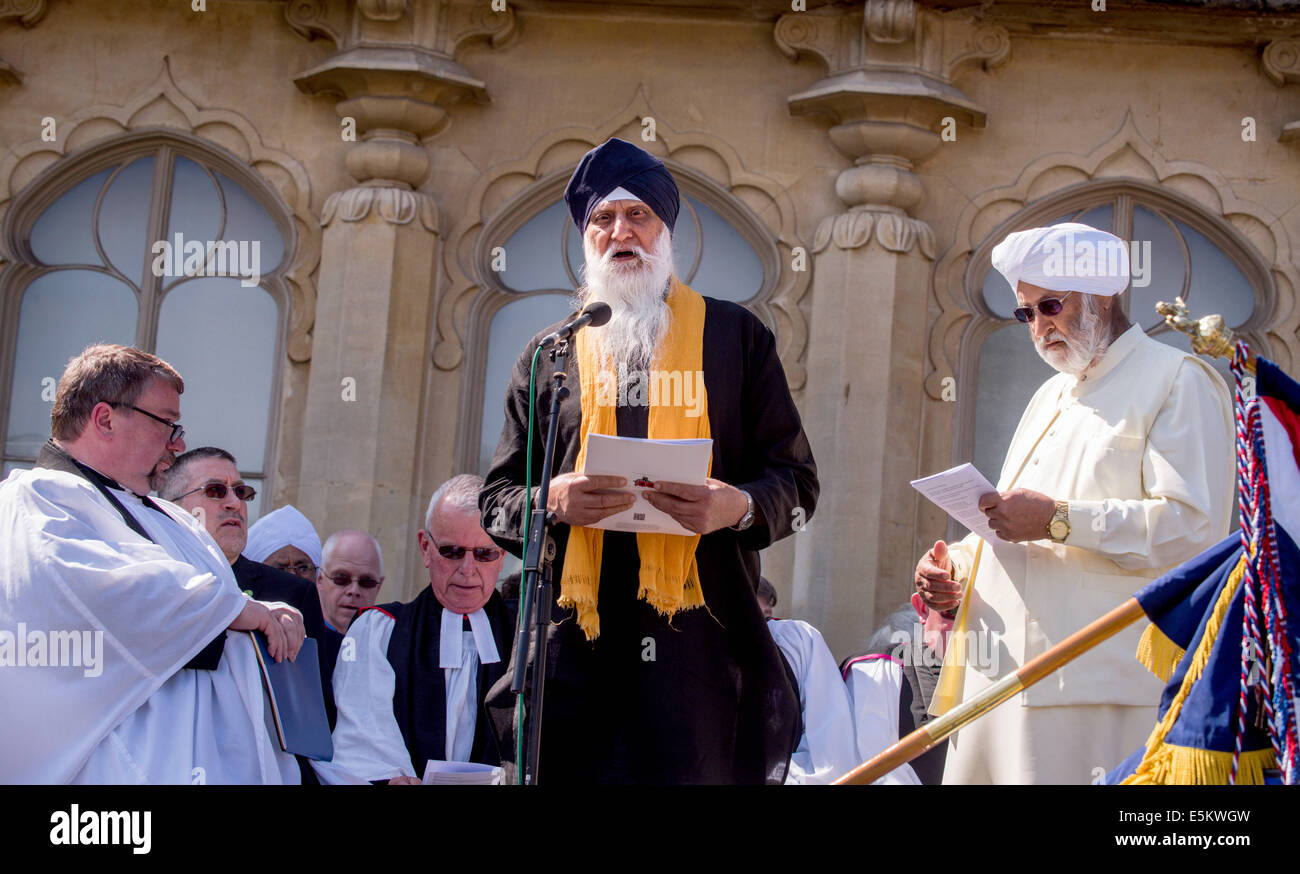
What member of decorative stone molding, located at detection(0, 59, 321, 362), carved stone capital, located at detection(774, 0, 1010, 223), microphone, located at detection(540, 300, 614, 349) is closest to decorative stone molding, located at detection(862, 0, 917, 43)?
carved stone capital, located at detection(774, 0, 1010, 223)

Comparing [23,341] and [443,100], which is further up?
[443,100]

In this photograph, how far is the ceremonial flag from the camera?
3967mm

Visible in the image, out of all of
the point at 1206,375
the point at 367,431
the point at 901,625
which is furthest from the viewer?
the point at 367,431

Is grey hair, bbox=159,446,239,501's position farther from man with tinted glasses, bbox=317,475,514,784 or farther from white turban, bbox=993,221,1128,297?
white turban, bbox=993,221,1128,297

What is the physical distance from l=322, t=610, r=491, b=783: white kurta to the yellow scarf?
66.0 inches

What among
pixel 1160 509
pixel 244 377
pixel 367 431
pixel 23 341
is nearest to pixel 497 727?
pixel 1160 509

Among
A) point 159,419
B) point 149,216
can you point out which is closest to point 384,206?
point 149,216

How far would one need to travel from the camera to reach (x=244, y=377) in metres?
9.80

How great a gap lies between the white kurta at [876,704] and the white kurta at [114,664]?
8.40 ft

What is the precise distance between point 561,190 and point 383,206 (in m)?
1.01

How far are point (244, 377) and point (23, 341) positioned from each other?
1265 millimetres

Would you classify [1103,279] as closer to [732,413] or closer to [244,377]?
[732,413]
